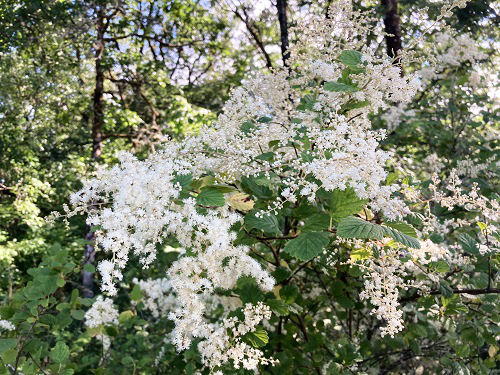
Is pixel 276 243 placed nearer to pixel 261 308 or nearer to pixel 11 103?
pixel 261 308

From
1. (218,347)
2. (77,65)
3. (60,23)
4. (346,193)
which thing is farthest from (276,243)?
(77,65)

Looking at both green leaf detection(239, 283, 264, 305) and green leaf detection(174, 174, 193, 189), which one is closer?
green leaf detection(174, 174, 193, 189)

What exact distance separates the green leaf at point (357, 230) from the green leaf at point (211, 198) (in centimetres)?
41

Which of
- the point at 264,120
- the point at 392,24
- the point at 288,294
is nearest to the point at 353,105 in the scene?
the point at 264,120

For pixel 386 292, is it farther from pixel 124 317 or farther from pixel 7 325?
pixel 7 325

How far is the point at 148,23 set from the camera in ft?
27.7

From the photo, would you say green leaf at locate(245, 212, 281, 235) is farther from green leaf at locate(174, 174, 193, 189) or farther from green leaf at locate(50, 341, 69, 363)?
green leaf at locate(50, 341, 69, 363)

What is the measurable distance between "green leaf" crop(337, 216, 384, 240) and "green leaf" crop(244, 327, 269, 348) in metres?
0.66

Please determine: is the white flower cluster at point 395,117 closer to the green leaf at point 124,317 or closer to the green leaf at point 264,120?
the green leaf at point 264,120

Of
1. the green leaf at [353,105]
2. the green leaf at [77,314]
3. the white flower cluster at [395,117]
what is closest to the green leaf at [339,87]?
the green leaf at [353,105]

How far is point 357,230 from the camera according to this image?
1.24m

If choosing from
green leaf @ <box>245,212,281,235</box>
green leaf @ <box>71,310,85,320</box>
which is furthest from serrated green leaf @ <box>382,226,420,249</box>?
green leaf @ <box>71,310,85,320</box>

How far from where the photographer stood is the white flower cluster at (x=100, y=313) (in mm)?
2197

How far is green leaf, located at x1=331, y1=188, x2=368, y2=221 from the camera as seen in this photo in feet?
4.48
